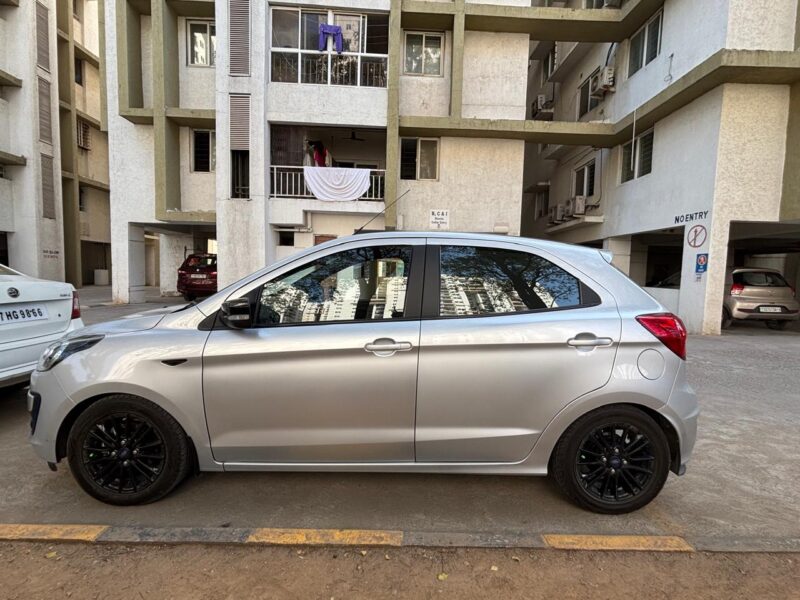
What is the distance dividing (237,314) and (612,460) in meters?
2.45

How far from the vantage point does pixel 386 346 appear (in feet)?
8.54

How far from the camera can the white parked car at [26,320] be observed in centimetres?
378

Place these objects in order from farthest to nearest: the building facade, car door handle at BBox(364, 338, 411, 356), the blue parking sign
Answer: the building facade < the blue parking sign < car door handle at BBox(364, 338, 411, 356)

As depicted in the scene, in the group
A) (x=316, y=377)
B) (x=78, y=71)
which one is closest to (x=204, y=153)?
(x=316, y=377)

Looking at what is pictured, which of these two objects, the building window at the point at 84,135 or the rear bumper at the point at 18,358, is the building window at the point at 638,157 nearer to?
the rear bumper at the point at 18,358

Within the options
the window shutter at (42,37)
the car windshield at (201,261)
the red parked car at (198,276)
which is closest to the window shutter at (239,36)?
the car windshield at (201,261)

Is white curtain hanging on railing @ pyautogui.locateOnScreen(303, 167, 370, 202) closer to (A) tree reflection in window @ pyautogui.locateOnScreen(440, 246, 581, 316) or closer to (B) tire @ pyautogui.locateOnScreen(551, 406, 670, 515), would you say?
(A) tree reflection in window @ pyautogui.locateOnScreen(440, 246, 581, 316)

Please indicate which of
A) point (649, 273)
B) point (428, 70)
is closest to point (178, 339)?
point (428, 70)

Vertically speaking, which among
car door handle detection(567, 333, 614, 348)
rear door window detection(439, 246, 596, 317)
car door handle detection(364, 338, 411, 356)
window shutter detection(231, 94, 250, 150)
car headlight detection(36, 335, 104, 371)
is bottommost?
car headlight detection(36, 335, 104, 371)

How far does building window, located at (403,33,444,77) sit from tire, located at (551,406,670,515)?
13.7 meters

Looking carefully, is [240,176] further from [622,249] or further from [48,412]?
[622,249]

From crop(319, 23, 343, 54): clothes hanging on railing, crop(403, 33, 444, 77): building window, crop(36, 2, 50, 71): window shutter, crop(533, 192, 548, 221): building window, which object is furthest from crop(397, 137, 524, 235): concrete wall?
crop(36, 2, 50, 71): window shutter

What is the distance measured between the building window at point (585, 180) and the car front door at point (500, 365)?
15.0m

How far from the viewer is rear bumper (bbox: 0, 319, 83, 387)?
3.74 meters
